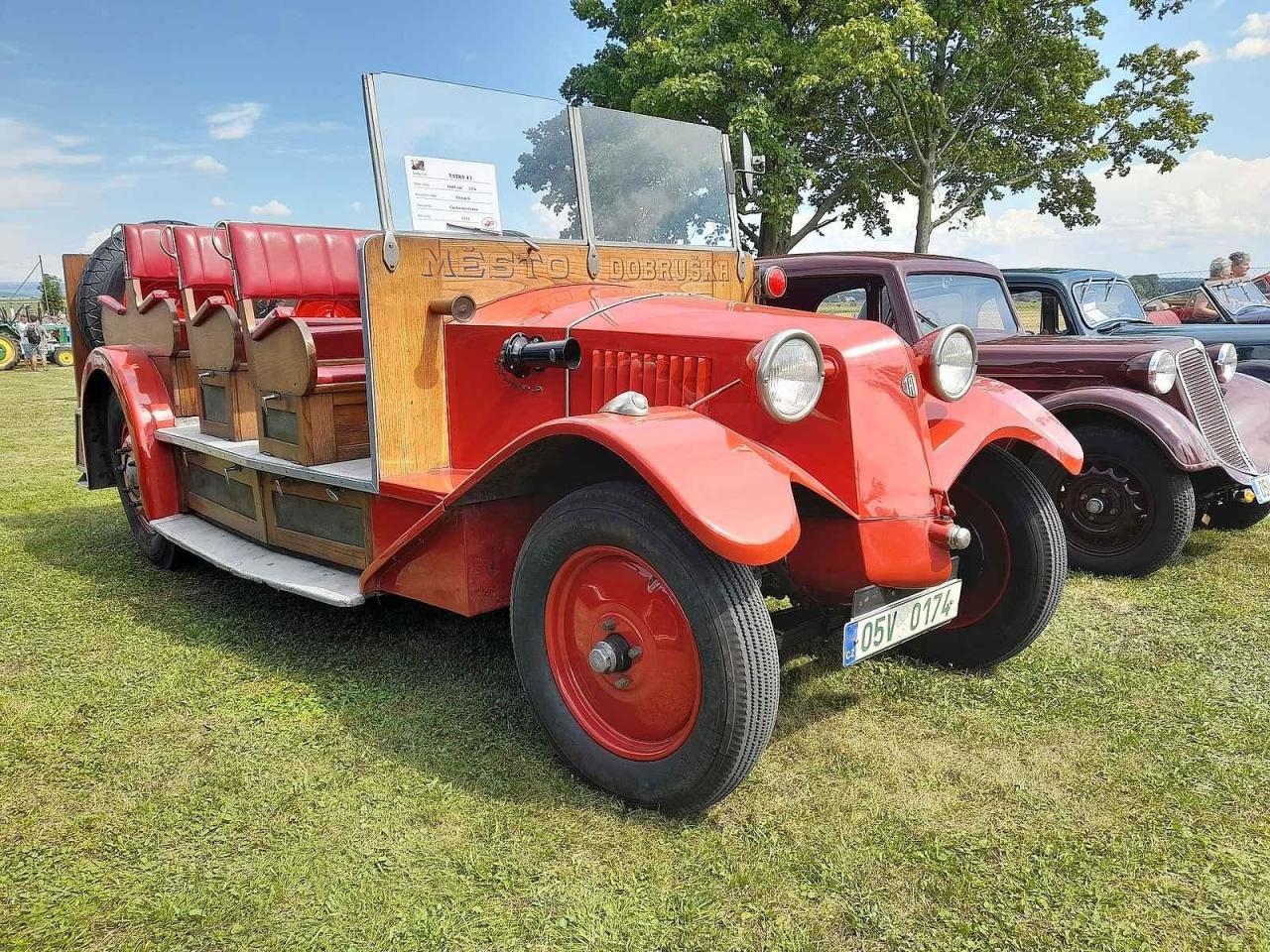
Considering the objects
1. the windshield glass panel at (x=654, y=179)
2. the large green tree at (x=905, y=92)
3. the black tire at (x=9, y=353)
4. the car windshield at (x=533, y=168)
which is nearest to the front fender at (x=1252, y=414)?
the windshield glass panel at (x=654, y=179)

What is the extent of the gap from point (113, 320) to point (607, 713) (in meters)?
4.24

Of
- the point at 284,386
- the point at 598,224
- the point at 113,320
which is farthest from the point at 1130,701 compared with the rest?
the point at 113,320

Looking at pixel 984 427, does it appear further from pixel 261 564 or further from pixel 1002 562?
pixel 261 564

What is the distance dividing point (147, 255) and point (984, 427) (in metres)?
4.61

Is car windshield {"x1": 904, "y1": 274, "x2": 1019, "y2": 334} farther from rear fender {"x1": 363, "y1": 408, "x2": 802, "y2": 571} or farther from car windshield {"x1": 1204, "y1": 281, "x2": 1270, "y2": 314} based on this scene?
car windshield {"x1": 1204, "y1": 281, "x2": 1270, "y2": 314}

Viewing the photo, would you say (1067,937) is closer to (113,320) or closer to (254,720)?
(254,720)

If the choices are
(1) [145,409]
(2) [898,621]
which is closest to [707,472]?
(2) [898,621]

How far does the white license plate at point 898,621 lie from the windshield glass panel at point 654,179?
186 cm

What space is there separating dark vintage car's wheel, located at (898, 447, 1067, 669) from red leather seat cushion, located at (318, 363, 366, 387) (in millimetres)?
2393

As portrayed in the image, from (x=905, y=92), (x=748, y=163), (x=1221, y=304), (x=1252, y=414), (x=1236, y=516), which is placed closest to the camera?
(x=748, y=163)

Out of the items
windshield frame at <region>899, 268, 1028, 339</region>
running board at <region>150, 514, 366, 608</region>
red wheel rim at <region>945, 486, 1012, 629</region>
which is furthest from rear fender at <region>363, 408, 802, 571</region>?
windshield frame at <region>899, 268, 1028, 339</region>

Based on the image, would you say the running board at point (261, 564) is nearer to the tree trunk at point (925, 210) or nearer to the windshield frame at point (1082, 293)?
the windshield frame at point (1082, 293)

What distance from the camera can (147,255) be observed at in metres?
5.03

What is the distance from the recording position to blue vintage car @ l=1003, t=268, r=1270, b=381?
6.05m
